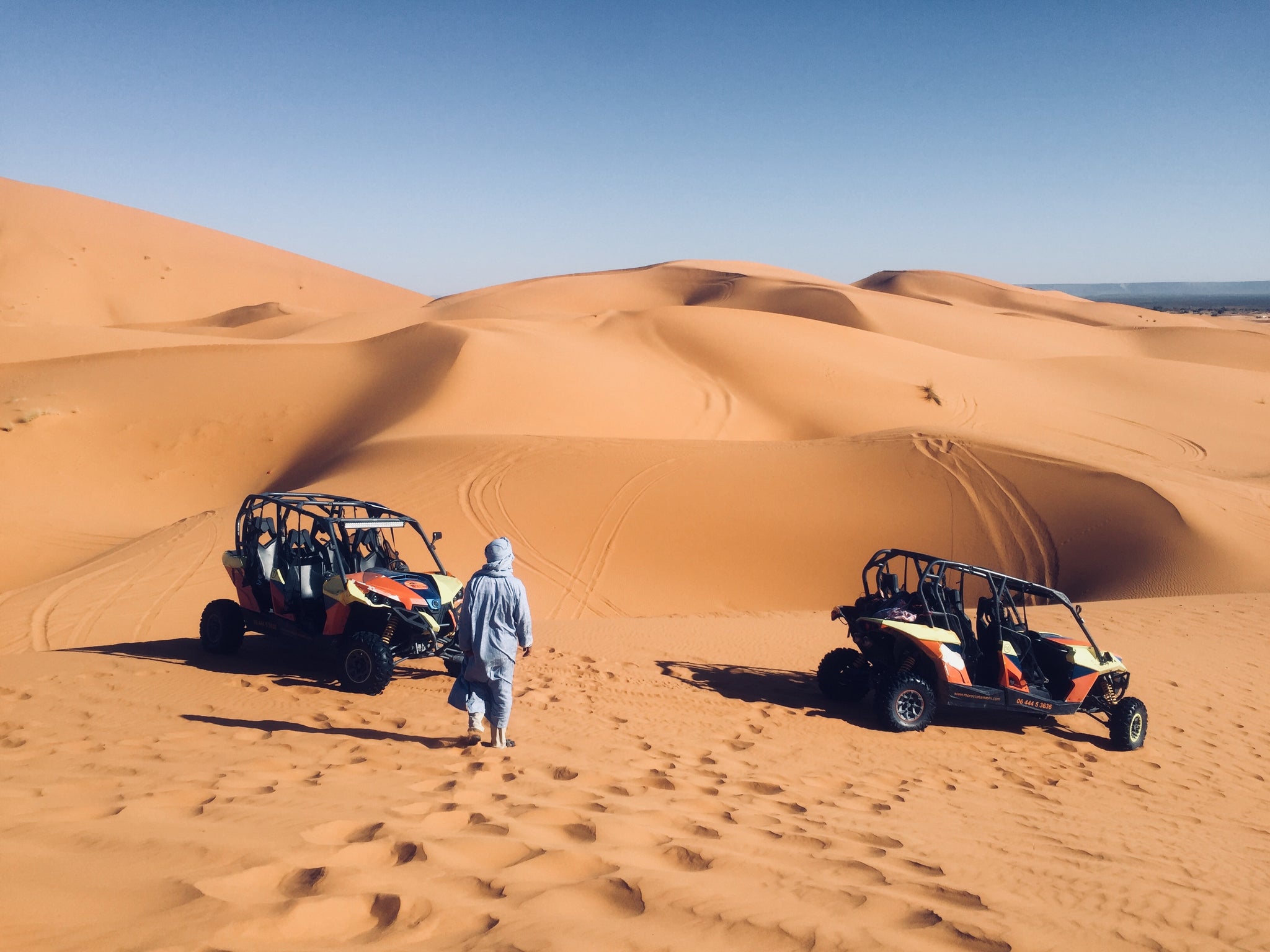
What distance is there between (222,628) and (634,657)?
446 cm

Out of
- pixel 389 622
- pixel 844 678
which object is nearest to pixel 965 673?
pixel 844 678

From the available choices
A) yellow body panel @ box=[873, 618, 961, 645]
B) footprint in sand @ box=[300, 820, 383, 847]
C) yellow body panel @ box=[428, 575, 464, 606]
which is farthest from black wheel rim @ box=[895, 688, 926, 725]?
footprint in sand @ box=[300, 820, 383, 847]

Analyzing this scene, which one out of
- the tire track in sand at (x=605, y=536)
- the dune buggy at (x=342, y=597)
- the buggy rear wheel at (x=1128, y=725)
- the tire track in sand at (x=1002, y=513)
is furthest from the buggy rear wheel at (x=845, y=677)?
the tire track in sand at (x=1002, y=513)

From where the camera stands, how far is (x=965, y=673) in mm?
8422

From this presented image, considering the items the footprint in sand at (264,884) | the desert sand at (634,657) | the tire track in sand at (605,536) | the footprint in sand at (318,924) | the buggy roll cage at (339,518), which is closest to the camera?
the footprint in sand at (318,924)

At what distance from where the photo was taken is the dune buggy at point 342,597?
8.40m

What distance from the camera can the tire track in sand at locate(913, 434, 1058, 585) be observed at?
16.4 metres

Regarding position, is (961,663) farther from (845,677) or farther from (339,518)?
(339,518)

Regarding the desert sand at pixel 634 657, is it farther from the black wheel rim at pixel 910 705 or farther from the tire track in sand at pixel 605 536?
the black wheel rim at pixel 910 705

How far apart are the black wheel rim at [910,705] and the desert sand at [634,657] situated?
21cm

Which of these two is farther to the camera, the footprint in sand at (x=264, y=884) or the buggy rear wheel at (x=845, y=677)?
the buggy rear wheel at (x=845, y=677)

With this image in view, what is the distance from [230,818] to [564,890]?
5.59 ft

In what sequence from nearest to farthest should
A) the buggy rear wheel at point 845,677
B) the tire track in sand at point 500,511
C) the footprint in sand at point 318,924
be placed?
the footprint in sand at point 318,924, the buggy rear wheel at point 845,677, the tire track in sand at point 500,511

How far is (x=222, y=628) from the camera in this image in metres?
9.50
